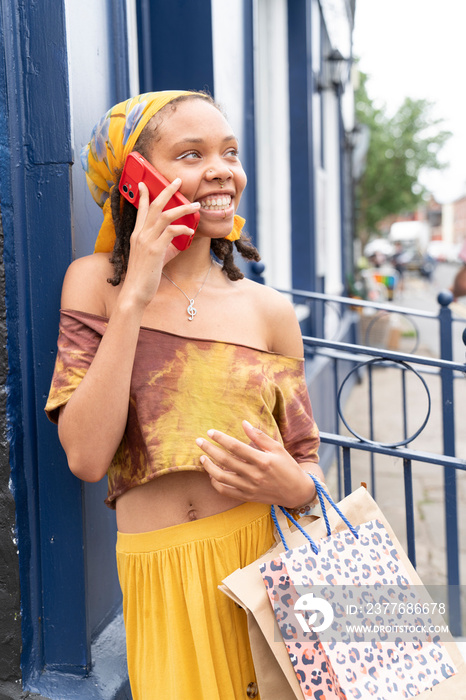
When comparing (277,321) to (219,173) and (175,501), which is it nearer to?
(219,173)

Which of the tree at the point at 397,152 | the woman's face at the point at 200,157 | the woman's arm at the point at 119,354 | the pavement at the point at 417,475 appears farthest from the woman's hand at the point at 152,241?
the tree at the point at 397,152

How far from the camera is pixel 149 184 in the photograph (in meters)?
1.45

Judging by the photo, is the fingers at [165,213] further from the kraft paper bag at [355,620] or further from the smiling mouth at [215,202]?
the kraft paper bag at [355,620]

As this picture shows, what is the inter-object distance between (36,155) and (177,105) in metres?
0.52

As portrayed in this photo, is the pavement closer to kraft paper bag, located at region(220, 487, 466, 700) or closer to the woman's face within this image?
kraft paper bag, located at region(220, 487, 466, 700)

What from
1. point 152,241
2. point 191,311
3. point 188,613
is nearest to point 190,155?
point 152,241

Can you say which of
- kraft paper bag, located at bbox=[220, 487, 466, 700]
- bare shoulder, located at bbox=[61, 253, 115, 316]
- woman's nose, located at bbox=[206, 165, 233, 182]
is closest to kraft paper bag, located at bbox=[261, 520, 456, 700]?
kraft paper bag, located at bbox=[220, 487, 466, 700]

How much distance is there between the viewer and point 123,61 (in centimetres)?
221

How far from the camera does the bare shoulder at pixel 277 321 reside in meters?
1.70

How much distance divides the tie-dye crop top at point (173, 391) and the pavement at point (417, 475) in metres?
1.55

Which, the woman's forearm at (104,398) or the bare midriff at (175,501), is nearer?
the woman's forearm at (104,398)

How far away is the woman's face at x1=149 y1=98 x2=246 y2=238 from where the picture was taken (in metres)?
1.48

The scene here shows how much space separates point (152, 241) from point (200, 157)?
281 millimetres

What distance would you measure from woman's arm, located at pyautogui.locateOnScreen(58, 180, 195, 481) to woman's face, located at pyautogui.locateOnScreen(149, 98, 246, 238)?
0.11 meters
